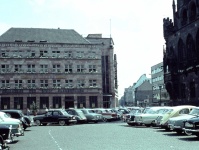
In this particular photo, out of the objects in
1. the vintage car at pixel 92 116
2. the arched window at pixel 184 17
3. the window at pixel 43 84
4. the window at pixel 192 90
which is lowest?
the vintage car at pixel 92 116

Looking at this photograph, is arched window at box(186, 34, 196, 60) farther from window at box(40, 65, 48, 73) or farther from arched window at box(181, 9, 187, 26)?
window at box(40, 65, 48, 73)

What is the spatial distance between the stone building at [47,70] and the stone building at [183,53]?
759 inches

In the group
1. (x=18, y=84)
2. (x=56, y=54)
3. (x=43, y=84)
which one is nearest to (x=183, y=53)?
(x=56, y=54)

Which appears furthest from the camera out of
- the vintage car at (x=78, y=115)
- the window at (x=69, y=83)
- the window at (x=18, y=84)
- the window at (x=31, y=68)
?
the window at (x=69, y=83)

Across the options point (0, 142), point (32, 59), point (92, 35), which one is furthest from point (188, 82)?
point (92, 35)

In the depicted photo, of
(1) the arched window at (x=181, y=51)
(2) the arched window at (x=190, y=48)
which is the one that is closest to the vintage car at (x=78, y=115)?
(2) the arched window at (x=190, y=48)

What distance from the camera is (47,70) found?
2655 inches

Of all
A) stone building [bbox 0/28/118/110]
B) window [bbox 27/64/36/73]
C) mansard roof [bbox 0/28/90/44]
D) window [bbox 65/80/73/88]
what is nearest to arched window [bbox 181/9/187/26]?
stone building [bbox 0/28/118/110]

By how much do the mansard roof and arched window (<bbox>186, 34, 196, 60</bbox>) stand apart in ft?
91.1

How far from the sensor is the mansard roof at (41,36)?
224 ft

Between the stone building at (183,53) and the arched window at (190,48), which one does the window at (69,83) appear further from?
the arched window at (190,48)

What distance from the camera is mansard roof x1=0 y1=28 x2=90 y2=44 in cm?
6812

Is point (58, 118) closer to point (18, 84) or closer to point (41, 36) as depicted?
point (18, 84)

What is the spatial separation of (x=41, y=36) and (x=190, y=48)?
33.6 metres
